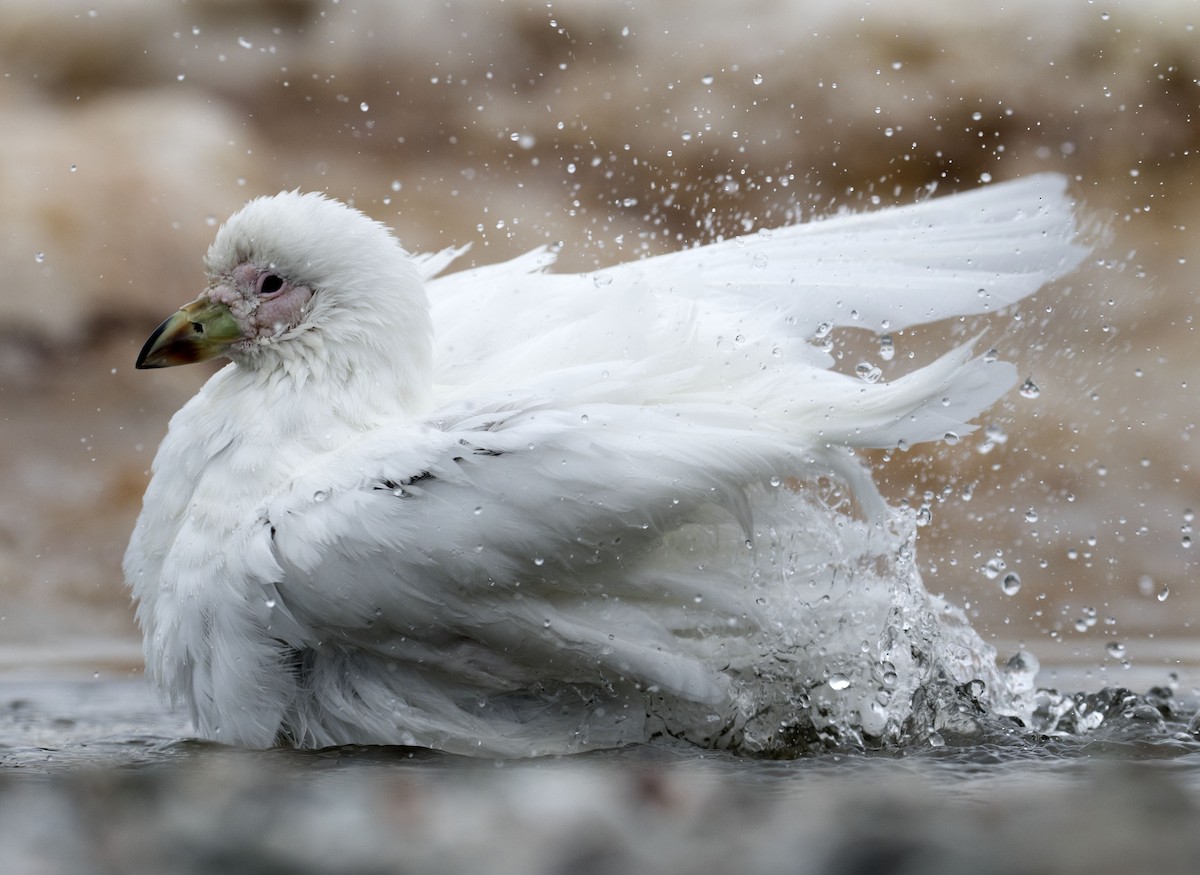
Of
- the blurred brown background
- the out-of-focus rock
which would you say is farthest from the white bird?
the out-of-focus rock

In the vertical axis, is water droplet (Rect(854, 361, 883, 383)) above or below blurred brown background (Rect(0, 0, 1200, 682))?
below

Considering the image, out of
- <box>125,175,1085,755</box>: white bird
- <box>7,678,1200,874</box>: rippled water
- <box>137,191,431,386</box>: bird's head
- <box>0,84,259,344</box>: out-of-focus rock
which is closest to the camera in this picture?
<box>7,678,1200,874</box>: rippled water

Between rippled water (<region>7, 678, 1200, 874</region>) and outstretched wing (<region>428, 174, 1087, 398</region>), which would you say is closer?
rippled water (<region>7, 678, 1200, 874</region>)

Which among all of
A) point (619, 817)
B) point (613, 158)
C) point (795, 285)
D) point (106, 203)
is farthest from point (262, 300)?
point (613, 158)

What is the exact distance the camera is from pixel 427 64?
280 inches

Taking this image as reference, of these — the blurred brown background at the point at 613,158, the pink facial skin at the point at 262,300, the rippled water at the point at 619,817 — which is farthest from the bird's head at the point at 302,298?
the blurred brown background at the point at 613,158

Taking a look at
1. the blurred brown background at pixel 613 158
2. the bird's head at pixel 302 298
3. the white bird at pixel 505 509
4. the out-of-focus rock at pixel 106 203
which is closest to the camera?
the white bird at pixel 505 509

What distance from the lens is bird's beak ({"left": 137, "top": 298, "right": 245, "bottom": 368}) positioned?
9.97 feet

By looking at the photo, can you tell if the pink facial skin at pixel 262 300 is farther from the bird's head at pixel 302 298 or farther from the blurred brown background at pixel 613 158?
the blurred brown background at pixel 613 158

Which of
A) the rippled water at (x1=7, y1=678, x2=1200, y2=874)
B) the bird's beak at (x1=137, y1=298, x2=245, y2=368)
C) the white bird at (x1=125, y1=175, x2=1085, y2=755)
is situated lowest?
the rippled water at (x1=7, y1=678, x2=1200, y2=874)

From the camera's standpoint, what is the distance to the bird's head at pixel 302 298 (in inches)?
118

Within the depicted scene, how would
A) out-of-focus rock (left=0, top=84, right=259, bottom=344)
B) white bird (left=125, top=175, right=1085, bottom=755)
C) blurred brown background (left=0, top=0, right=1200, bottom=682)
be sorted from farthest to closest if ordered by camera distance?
out-of-focus rock (left=0, top=84, right=259, bottom=344) < blurred brown background (left=0, top=0, right=1200, bottom=682) < white bird (left=125, top=175, right=1085, bottom=755)

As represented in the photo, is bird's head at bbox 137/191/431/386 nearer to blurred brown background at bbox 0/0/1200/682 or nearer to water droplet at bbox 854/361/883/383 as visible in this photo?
water droplet at bbox 854/361/883/383

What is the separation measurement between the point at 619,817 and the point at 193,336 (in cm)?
165
